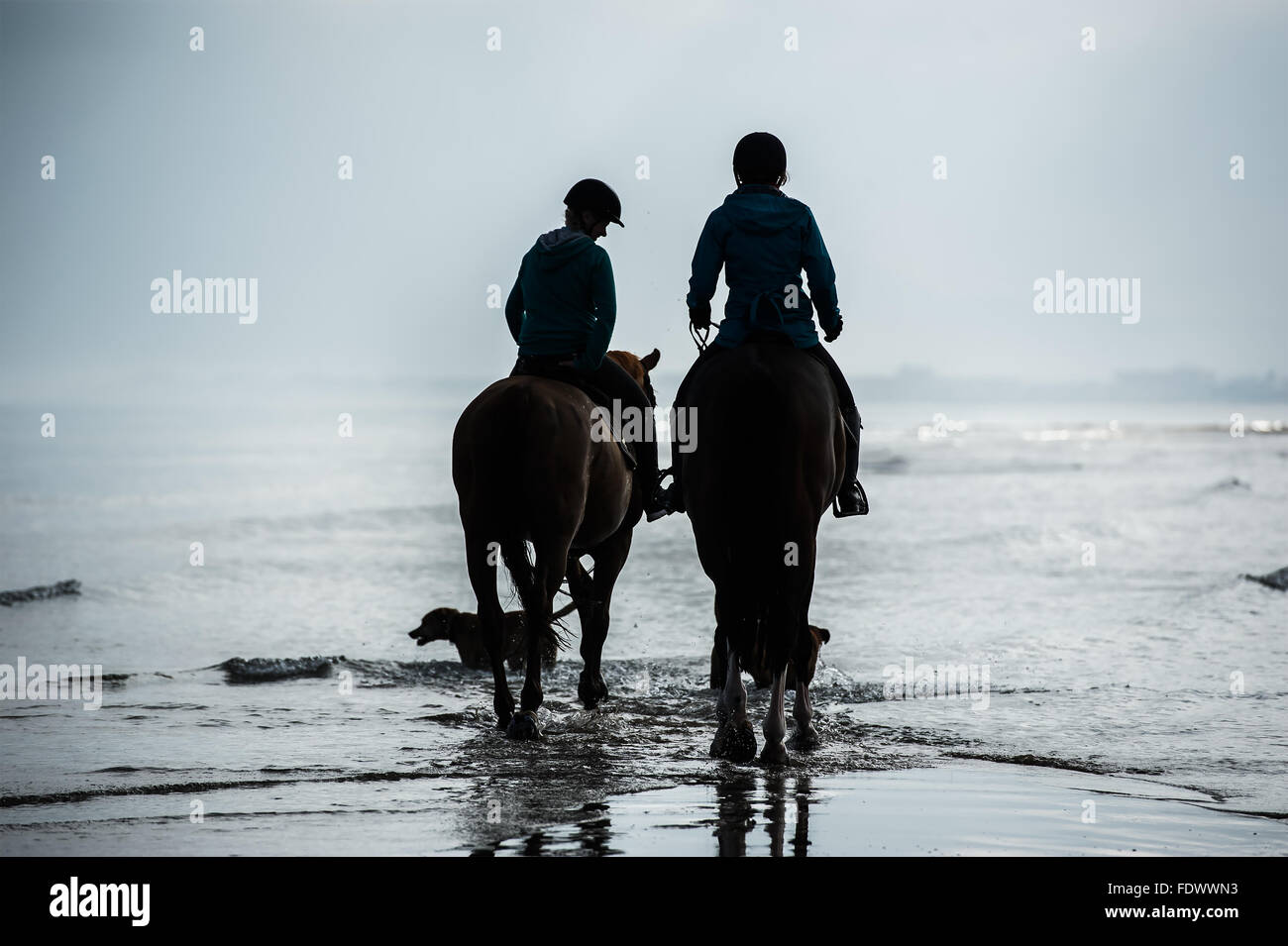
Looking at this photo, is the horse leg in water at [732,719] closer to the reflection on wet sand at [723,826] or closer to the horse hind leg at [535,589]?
the reflection on wet sand at [723,826]

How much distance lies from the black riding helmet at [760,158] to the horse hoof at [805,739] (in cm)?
279

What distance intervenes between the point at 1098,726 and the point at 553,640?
3.02m

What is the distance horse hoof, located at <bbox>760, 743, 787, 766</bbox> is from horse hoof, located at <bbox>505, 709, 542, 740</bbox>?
4.26 feet

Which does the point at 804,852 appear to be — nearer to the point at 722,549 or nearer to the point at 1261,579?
the point at 722,549

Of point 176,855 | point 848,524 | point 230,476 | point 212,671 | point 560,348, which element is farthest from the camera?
point 230,476

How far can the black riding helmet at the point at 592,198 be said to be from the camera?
793 centimetres

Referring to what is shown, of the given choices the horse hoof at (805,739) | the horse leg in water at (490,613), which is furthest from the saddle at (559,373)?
the horse hoof at (805,739)

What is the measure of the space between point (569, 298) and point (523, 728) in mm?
2493

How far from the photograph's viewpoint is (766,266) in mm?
6695

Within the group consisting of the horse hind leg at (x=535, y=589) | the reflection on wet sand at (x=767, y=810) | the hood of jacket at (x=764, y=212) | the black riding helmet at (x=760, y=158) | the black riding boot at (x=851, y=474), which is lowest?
the reflection on wet sand at (x=767, y=810)

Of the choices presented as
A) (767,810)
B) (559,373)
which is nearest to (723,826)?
(767,810)

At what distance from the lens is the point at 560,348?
7.84 meters

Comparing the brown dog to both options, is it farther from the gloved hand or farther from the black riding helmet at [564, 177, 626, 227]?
the black riding helmet at [564, 177, 626, 227]
